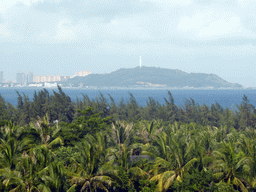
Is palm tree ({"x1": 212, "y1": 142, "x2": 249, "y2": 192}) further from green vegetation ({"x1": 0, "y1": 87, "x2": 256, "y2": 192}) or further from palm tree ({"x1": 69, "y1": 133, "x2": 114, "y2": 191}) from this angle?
palm tree ({"x1": 69, "y1": 133, "x2": 114, "y2": 191})

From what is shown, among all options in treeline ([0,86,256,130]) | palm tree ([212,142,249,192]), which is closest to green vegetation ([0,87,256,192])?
palm tree ([212,142,249,192])

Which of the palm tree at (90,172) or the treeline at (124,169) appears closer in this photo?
the treeline at (124,169)

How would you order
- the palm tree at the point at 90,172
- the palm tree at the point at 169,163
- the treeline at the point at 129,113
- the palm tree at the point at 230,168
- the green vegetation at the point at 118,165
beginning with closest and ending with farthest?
the green vegetation at the point at 118,165 → the palm tree at the point at 90,172 → the palm tree at the point at 230,168 → the palm tree at the point at 169,163 → the treeline at the point at 129,113

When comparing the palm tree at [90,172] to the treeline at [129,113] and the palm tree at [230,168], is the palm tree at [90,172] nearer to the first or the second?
the palm tree at [230,168]

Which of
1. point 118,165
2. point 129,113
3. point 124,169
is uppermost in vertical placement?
point 118,165

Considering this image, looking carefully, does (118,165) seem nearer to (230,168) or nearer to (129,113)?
(230,168)

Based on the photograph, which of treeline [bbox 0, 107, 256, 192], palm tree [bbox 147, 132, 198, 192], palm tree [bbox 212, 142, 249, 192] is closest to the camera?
treeline [bbox 0, 107, 256, 192]

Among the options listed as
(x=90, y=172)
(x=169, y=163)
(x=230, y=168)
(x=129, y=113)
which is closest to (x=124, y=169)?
(x=90, y=172)

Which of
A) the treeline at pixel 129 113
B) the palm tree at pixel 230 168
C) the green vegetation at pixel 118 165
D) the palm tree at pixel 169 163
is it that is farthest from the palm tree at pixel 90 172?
the treeline at pixel 129 113

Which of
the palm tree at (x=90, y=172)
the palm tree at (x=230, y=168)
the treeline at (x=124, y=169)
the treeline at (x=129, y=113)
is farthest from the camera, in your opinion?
the treeline at (x=129, y=113)

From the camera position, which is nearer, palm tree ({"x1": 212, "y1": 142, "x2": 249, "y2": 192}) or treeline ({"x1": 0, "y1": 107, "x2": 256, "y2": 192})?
treeline ({"x1": 0, "y1": 107, "x2": 256, "y2": 192})

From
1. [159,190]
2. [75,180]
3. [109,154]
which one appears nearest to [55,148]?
[109,154]
